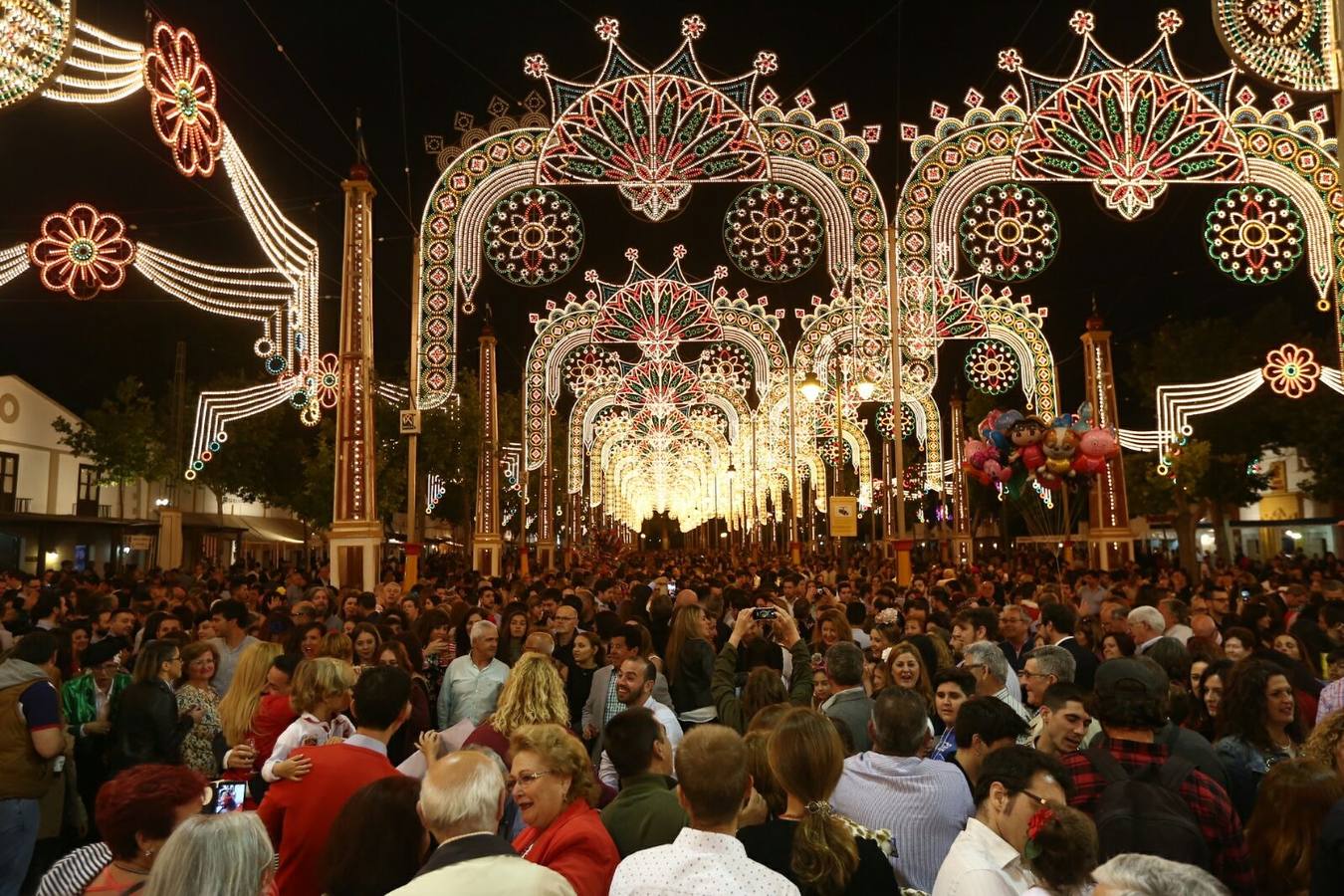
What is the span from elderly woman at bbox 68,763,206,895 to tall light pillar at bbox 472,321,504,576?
25.4 m

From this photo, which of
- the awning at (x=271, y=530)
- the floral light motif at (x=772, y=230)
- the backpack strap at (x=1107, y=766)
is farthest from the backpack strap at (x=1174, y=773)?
the awning at (x=271, y=530)

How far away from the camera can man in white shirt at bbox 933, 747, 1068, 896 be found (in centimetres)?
372

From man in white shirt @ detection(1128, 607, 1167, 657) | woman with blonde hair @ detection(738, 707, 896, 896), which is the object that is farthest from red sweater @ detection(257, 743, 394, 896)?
man in white shirt @ detection(1128, 607, 1167, 657)

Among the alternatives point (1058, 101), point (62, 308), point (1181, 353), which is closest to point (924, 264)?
point (1058, 101)

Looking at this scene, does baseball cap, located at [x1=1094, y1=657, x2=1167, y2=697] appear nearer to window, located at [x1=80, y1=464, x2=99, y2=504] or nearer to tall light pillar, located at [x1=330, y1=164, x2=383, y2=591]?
tall light pillar, located at [x1=330, y1=164, x2=383, y2=591]

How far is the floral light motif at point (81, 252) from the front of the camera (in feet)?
47.8

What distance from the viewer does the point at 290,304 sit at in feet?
59.6

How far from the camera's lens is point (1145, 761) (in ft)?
15.5

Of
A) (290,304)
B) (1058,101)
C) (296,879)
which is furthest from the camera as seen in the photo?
(1058,101)

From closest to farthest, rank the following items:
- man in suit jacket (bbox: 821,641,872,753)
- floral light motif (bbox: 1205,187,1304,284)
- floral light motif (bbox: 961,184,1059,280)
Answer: man in suit jacket (bbox: 821,641,872,753) < floral light motif (bbox: 1205,187,1304,284) < floral light motif (bbox: 961,184,1059,280)

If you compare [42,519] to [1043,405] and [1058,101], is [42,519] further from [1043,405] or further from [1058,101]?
[1058,101]

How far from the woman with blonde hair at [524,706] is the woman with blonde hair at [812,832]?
72.3 inches

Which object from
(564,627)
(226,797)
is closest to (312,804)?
(226,797)

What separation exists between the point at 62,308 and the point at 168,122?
117 ft
